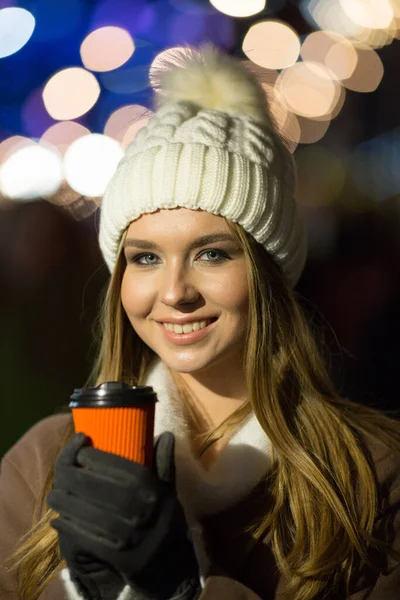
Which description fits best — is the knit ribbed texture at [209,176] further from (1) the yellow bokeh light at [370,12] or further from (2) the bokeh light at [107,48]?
(1) the yellow bokeh light at [370,12]

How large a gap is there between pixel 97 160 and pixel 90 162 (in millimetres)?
62

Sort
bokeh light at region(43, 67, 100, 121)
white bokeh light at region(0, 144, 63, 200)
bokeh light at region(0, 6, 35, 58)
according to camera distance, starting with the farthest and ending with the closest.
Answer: white bokeh light at region(0, 144, 63, 200), bokeh light at region(43, 67, 100, 121), bokeh light at region(0, 6, 35, 58)

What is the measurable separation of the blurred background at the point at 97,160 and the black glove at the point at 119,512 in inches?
74.0

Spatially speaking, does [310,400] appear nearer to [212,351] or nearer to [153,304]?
[212,351]

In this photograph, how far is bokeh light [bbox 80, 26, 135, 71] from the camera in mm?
3545

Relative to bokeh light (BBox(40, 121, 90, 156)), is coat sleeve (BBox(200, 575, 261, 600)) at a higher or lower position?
lower

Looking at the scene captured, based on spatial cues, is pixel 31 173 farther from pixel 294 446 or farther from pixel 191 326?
pixel 294 446

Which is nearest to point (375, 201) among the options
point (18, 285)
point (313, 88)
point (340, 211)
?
point (340, 211)

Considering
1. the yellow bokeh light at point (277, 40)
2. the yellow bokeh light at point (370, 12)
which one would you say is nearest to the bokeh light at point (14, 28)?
the yellow bokeh light at point (277, 40)

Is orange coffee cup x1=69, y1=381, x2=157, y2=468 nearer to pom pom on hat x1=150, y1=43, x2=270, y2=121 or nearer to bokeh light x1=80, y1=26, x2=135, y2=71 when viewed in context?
pom pom on hat x1=150, y1=43, x2=270, y2=121

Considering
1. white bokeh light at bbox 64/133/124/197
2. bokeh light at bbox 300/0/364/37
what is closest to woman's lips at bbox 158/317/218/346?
white bokeh light at bbox 64/133/124/197

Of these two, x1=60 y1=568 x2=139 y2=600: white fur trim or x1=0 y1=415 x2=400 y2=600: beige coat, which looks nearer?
x1=60 y1=568 x2=139 y2=600: white fur trim

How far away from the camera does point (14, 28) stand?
334 centimetres

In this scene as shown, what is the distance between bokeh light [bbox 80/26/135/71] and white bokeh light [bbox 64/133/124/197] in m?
0.34
